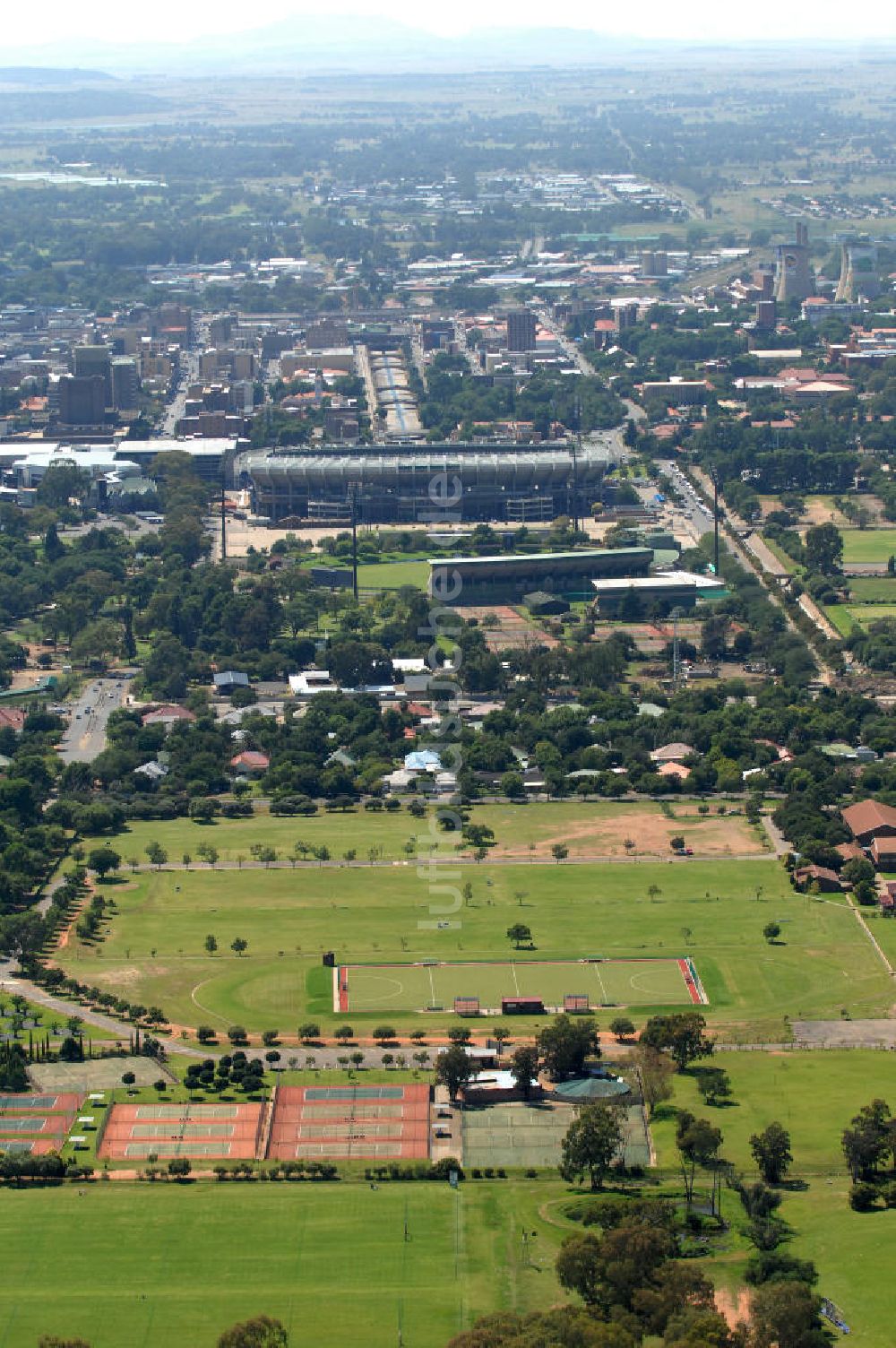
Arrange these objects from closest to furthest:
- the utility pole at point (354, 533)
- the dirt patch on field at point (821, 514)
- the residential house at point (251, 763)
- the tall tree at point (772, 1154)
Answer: the tall tree at point (772, 1154) < the residential house at point (251, 763) < the utility pole at point (354, 533) < the dirt patch on field at point (821, 514)

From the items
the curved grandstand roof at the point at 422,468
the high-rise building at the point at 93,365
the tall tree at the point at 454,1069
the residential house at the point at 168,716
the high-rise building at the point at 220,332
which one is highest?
the tall tree at the point at 454,1069

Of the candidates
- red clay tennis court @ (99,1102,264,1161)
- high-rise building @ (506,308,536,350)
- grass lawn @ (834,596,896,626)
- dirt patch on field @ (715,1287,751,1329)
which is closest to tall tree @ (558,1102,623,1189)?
dirt patch on field @ (715,1287,751,1329)

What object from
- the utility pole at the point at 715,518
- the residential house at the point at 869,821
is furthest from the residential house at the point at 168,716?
the utility pole at the point at 715,518

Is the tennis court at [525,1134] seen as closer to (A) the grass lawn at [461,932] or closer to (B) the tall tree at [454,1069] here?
(B) the tall tree at [454,1069]

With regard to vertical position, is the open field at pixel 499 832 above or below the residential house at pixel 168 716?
above

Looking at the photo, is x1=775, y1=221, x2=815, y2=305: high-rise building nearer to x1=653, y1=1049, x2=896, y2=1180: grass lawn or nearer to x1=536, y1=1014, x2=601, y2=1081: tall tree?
x1=653, y1=1049, x2=896, y2=1180: grass lawn

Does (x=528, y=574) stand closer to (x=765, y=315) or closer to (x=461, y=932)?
(x=461, y=932)

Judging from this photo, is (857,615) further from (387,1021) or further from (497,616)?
(387,1021)
